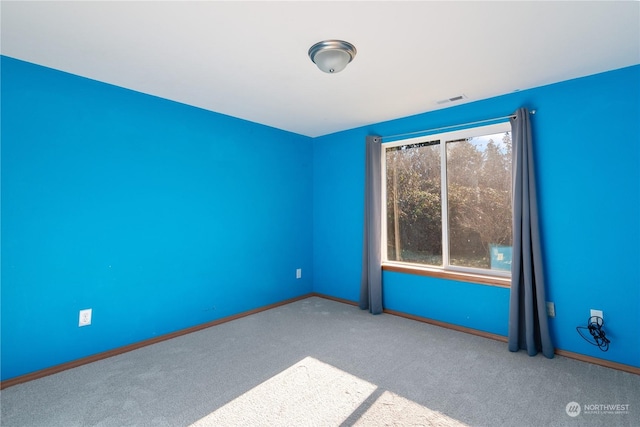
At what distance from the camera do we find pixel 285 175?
410 centimetres

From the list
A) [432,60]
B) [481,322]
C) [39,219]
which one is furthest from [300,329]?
[432,60]

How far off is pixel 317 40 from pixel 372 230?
7.38 ft

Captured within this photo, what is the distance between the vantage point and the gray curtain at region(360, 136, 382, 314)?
3.61 metres

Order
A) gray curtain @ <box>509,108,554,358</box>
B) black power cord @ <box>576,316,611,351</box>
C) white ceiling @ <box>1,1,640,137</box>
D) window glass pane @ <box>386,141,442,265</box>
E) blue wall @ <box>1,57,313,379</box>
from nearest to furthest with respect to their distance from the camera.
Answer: white ceiling @ <box>1,1,640,137</box> < blue wall @ <box>1,57,313,379</box> < black power cord @ <box>576,316,611,351</box> < gray curtain @ <box>509,108,554,358</box> < window glass pane @ <box>386,141,442,265</box>

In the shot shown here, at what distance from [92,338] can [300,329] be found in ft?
5.91

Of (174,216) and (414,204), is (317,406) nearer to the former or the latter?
(174,216)

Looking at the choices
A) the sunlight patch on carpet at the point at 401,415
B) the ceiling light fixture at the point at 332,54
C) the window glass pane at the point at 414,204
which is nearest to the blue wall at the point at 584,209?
the window glass pane at the point at 414,204

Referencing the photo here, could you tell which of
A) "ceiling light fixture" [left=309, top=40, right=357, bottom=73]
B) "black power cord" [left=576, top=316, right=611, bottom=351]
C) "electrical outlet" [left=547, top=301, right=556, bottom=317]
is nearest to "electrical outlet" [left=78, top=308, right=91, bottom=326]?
"ceiling light fixture" [left=309, top=40, right=357, bottom=73]

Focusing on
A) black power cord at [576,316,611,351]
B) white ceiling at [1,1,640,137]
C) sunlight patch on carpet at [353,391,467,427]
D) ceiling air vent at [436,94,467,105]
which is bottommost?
sunlight patch on carpet at [353,391,467,427]

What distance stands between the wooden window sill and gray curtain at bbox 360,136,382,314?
19cm

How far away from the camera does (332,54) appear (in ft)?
6.59

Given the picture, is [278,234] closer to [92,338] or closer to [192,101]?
[192,101]

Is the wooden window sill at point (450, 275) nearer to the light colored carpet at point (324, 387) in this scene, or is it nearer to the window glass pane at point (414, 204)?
the window glass pane at point (414, 204)

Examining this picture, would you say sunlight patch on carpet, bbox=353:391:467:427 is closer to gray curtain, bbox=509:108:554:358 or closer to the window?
gray curtain, bbox=509:108:554:358
